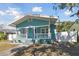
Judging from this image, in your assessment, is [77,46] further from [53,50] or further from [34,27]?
[34,27]

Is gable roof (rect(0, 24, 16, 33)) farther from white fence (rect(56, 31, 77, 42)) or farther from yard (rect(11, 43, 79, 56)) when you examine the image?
white fence (rect(56, 31, 77, 42))

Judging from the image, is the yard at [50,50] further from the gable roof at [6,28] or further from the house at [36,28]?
the gable roof at [6,28]

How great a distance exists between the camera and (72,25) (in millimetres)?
4055

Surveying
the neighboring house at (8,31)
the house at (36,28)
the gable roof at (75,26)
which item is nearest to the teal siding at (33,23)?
the house at (36,28)

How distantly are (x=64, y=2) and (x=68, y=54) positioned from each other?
0.73 metres

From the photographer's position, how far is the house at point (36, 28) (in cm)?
404

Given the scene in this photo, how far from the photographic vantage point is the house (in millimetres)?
4035

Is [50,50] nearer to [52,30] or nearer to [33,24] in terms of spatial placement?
[52,30]

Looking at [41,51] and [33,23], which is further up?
[33,23]

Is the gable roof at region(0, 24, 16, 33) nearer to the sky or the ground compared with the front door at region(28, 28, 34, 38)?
nearer to the sky

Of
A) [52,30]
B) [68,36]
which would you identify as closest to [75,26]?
[68,36]

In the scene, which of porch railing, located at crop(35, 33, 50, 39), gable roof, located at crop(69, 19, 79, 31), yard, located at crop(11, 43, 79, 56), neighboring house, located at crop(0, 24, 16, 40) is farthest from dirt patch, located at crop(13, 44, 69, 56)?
gable roof, located at crop(69, 19, 79, 31)

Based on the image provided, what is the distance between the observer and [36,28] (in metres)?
4.04

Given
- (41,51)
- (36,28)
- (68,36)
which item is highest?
(36,28)
